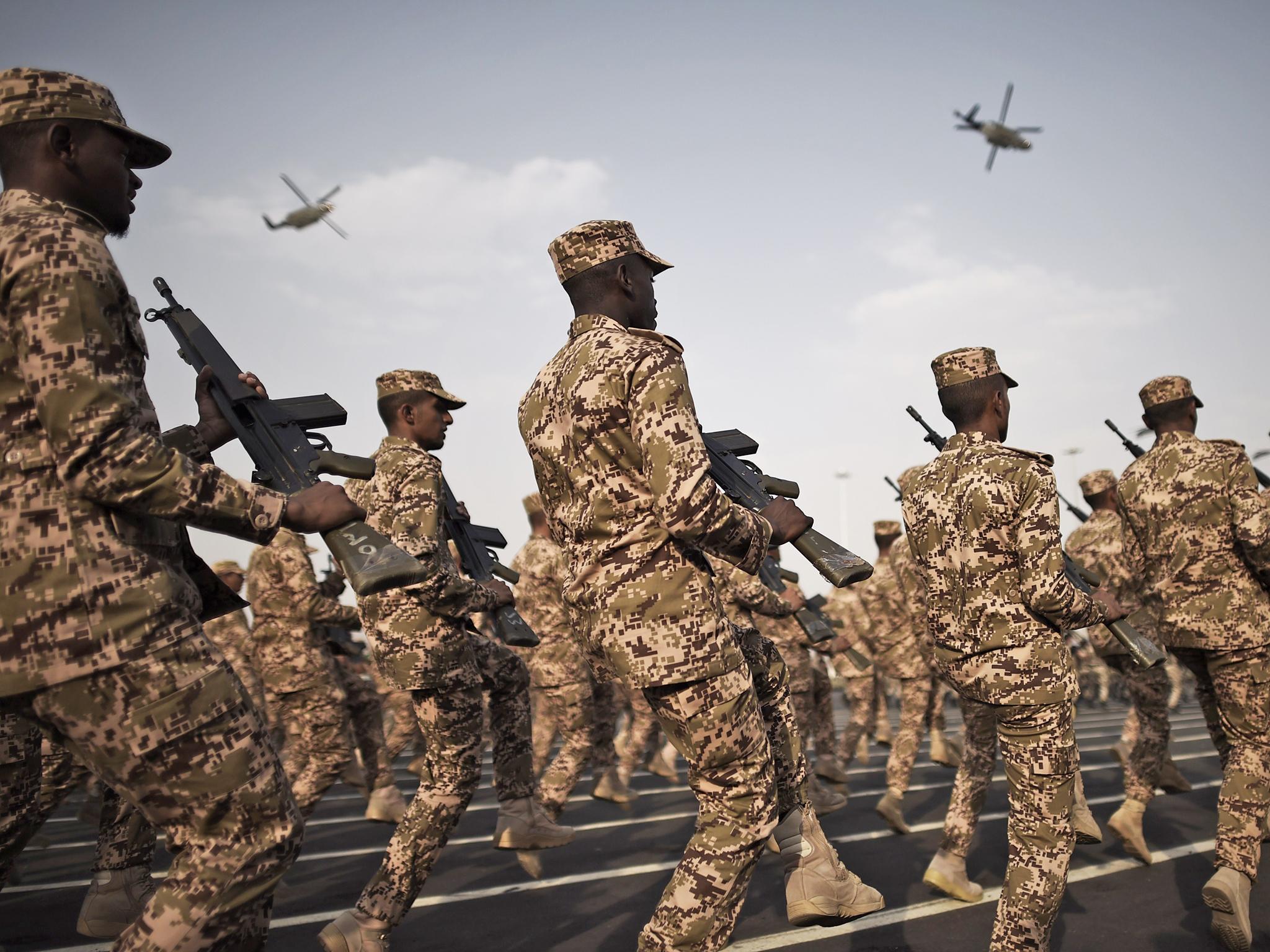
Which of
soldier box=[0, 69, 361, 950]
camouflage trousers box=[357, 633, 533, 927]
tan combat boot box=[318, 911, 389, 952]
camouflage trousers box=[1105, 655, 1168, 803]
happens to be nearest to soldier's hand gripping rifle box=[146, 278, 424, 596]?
soldier box=[0, 69, 361, 950]

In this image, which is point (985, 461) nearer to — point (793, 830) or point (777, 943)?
point (793, 830)

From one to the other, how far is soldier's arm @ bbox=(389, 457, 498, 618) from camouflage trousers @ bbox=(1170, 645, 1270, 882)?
3.86m

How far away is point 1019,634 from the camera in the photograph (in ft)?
13.4

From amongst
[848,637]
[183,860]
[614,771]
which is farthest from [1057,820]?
[848,637]

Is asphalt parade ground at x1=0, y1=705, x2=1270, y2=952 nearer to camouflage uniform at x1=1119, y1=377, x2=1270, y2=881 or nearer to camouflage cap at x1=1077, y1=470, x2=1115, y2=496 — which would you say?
camouflage uniform at x1=1119, y1=377, x2=1270, y2=881

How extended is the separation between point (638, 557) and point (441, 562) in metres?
2.03

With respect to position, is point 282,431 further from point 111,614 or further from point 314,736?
point 314,736

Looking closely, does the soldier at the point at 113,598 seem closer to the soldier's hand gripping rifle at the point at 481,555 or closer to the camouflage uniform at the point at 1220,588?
the soldier's hand gripping rifle at the point at 481,555

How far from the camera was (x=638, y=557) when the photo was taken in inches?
119

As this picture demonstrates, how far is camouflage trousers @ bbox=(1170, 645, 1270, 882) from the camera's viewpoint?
471cm

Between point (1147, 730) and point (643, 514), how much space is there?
5.46m

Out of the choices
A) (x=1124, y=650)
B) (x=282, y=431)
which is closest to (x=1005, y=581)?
(x=1124, y=650)

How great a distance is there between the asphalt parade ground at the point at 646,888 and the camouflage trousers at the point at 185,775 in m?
2.84

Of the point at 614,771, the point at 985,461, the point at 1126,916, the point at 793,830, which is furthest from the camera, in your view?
the point at 614,771
